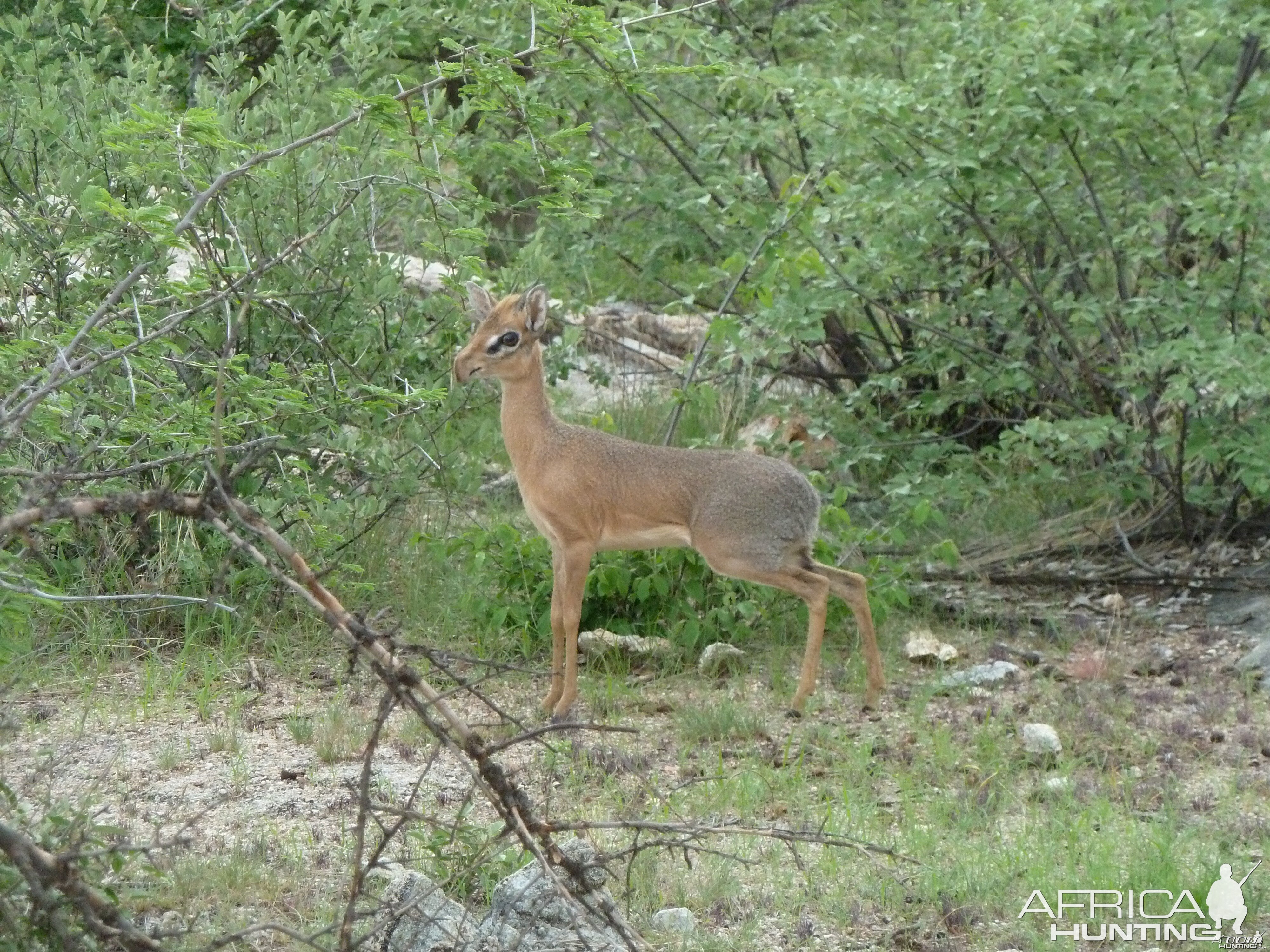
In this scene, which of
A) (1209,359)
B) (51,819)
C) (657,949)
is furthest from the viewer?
(1209,359)

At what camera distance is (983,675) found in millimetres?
6414

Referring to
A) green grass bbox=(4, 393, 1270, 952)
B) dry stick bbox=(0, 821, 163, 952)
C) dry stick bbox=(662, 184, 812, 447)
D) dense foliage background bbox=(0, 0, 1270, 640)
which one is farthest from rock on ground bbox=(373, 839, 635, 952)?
dry stick bbox=(662, 184, 812, 447)

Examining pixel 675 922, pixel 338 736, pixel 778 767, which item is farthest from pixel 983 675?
pixel 675 922

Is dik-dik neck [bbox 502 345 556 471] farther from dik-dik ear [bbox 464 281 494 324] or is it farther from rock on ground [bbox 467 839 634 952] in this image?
rock on ground [bbox 467 839 634 952]

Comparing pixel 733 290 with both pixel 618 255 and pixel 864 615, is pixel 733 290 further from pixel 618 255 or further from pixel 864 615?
pixel 618 255

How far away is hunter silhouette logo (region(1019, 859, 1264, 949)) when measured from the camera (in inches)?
152

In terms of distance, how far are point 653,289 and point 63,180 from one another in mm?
5215

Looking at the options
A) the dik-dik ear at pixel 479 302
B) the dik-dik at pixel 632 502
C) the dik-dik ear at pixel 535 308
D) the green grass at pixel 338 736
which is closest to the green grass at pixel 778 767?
the green grass at pixel 338 736

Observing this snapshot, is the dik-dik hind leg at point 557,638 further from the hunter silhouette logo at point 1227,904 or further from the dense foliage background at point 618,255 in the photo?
the hunter silhouette logo at point 1227,904

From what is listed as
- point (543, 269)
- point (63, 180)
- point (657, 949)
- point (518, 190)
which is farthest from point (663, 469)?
point (518, 190)

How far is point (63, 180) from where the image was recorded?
573 cm

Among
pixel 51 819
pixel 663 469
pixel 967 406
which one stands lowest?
pixel 967 406

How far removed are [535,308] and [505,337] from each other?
16 centimetres

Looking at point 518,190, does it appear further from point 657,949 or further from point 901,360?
point 657,949
